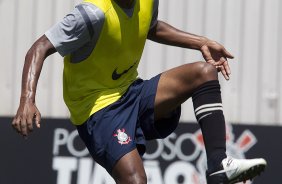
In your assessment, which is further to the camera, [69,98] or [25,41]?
[25,41]

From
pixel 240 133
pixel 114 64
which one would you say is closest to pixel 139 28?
pixel 114 64

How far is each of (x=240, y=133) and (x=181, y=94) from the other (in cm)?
260

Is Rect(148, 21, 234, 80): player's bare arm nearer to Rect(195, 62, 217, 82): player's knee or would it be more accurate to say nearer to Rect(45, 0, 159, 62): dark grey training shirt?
Rect(195, 62, 217, 82): player's knee

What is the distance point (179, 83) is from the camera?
17.0 ft

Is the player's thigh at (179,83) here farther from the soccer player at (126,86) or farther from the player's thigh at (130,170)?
the player's thigh at (130,170)

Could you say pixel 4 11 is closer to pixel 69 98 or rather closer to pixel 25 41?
pixel 25 41

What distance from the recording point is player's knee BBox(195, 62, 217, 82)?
5031 mm

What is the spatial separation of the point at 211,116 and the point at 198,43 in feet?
1.96

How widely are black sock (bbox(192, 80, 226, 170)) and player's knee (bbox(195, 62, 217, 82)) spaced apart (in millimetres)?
26

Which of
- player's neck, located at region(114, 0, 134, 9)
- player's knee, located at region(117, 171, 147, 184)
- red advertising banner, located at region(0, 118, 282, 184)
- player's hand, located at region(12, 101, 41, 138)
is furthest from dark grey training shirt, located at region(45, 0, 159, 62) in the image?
red advertising banner, located at region(0, 118, 282, 184)

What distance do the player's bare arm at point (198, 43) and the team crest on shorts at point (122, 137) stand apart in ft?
1.86

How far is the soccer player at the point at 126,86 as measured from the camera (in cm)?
500

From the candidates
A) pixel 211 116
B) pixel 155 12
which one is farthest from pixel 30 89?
pixel 155 12

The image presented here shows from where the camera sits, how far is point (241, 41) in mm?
7898
